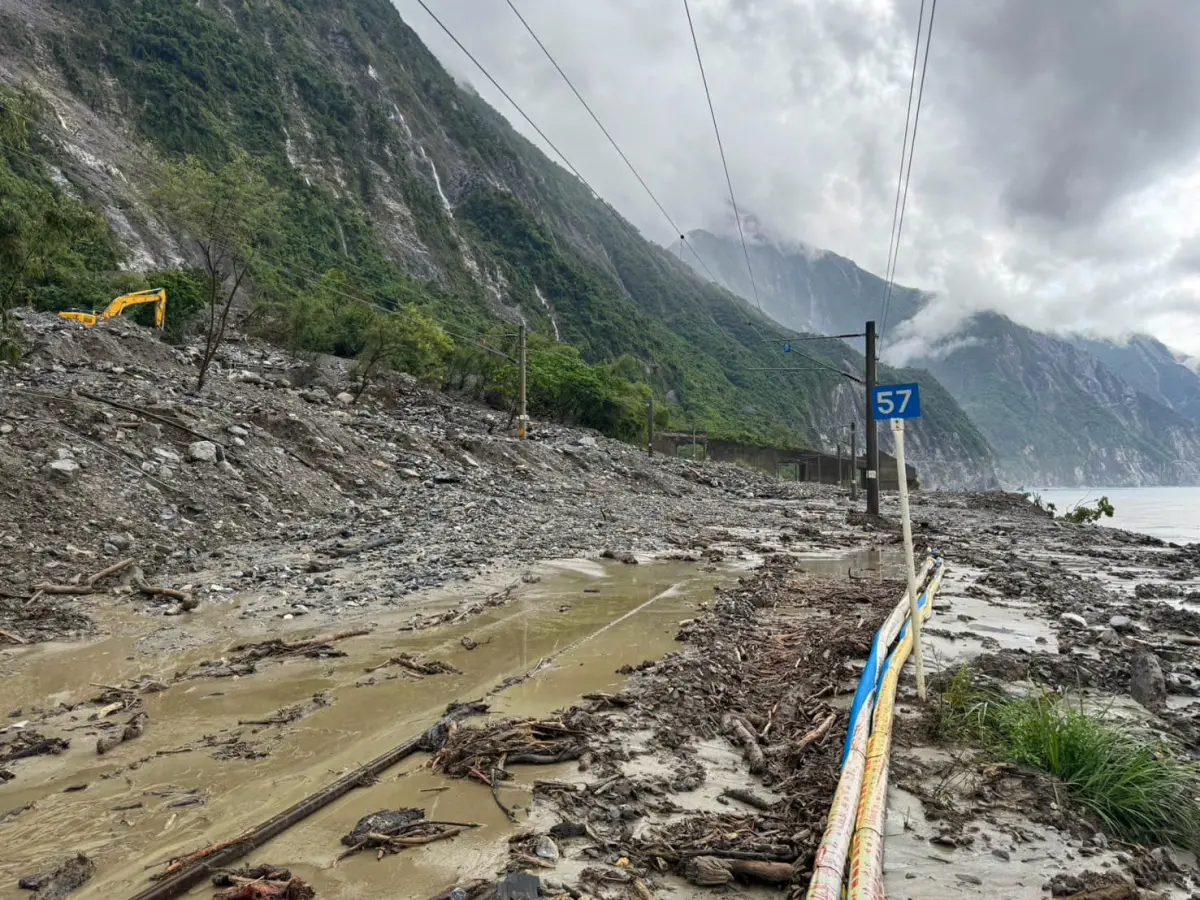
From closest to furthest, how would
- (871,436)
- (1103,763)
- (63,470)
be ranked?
(1103,763) < (63,470) < (871,436)

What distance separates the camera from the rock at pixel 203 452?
1228 centimetres

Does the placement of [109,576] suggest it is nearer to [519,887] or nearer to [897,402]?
[519,887]

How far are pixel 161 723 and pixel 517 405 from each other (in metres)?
35.6

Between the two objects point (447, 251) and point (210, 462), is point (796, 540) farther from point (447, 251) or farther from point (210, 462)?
point (447, 251)

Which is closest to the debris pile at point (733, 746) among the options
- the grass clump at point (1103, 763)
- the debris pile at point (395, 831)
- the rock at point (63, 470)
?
the debris pile at point (395, 831)

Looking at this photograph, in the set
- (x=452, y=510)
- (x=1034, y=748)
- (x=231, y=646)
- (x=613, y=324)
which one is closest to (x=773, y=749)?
(x=1034, y=748)

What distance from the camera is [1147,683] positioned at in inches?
197

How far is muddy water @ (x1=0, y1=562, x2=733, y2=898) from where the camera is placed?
278 cm

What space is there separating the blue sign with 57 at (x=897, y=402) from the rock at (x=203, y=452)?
12227 mm

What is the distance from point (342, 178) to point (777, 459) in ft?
217

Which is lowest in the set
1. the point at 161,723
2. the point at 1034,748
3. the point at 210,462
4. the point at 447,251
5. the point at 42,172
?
the point at 161,723

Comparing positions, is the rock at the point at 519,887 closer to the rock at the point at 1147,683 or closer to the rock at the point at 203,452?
the rock at the point at 1147,683

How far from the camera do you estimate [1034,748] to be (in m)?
3.60

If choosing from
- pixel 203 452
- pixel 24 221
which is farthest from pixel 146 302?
pixel 203 452
